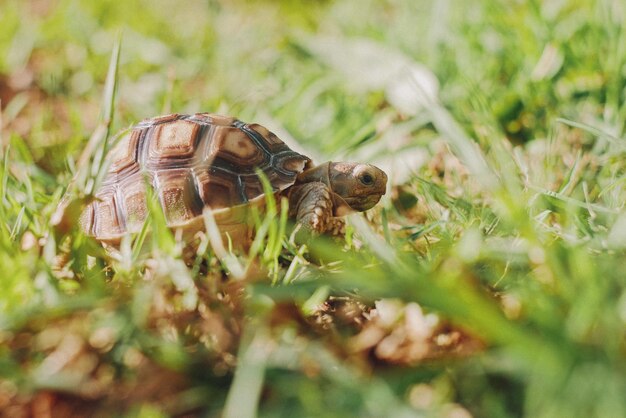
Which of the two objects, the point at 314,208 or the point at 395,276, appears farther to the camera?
the point at 314,208

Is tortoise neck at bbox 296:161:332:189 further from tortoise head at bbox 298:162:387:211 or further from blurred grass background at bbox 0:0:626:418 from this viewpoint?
blurred grass background at bbox 0:0:626:418

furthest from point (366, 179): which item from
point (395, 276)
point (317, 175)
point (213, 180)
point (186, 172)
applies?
point (395, 276)

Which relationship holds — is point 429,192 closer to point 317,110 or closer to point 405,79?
point 405,79

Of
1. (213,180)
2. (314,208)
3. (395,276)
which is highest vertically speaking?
(395,276)

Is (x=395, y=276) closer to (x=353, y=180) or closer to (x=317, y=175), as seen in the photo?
(x=353, y=180)

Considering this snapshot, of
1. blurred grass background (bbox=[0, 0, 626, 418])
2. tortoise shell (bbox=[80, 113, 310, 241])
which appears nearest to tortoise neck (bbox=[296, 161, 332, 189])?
tortoise shell (bbox=[80, 113, 310, 241])

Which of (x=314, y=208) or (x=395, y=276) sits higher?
(x=395, y=276)

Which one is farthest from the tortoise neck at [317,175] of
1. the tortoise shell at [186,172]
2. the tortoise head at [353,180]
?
the tortoise shell at [186,172]
